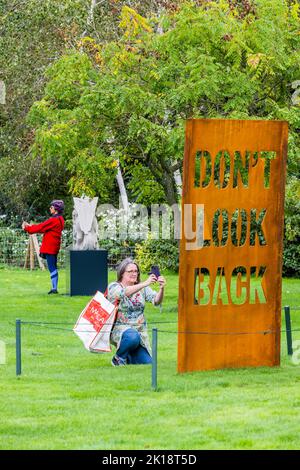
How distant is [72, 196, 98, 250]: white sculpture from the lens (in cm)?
2319

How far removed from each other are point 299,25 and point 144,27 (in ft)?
8.83

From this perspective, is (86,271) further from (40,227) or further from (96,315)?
(96,315)

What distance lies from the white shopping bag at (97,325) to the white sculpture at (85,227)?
10.5 meters

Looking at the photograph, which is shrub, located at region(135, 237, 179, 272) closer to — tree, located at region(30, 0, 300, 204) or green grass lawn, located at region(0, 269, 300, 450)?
tree, located at region(30, 0, 300, 204)

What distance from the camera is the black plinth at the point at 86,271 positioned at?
22594mm

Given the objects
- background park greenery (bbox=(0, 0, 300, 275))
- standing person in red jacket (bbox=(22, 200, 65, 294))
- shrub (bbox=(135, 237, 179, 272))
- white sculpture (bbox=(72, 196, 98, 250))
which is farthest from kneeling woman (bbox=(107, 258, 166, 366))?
shrub (bbox=(135, 237, 179, 272))

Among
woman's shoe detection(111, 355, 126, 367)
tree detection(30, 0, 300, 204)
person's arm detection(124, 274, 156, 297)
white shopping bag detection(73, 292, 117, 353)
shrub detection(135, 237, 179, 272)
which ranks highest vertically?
tree detection(30, 0, 300, 204)

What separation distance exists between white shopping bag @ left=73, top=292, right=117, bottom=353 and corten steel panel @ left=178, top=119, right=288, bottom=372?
804mm

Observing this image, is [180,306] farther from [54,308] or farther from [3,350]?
[54,308]

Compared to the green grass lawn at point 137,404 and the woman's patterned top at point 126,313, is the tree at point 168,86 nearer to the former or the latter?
the green grass lawn at point 137,404

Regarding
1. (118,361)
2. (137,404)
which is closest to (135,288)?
(118,361)

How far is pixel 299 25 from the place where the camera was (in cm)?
2027

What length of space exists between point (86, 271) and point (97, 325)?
32.9ft

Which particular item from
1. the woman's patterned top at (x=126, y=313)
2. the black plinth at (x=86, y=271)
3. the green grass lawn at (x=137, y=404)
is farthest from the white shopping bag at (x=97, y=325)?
the black plinth at (x=86, y=271)
